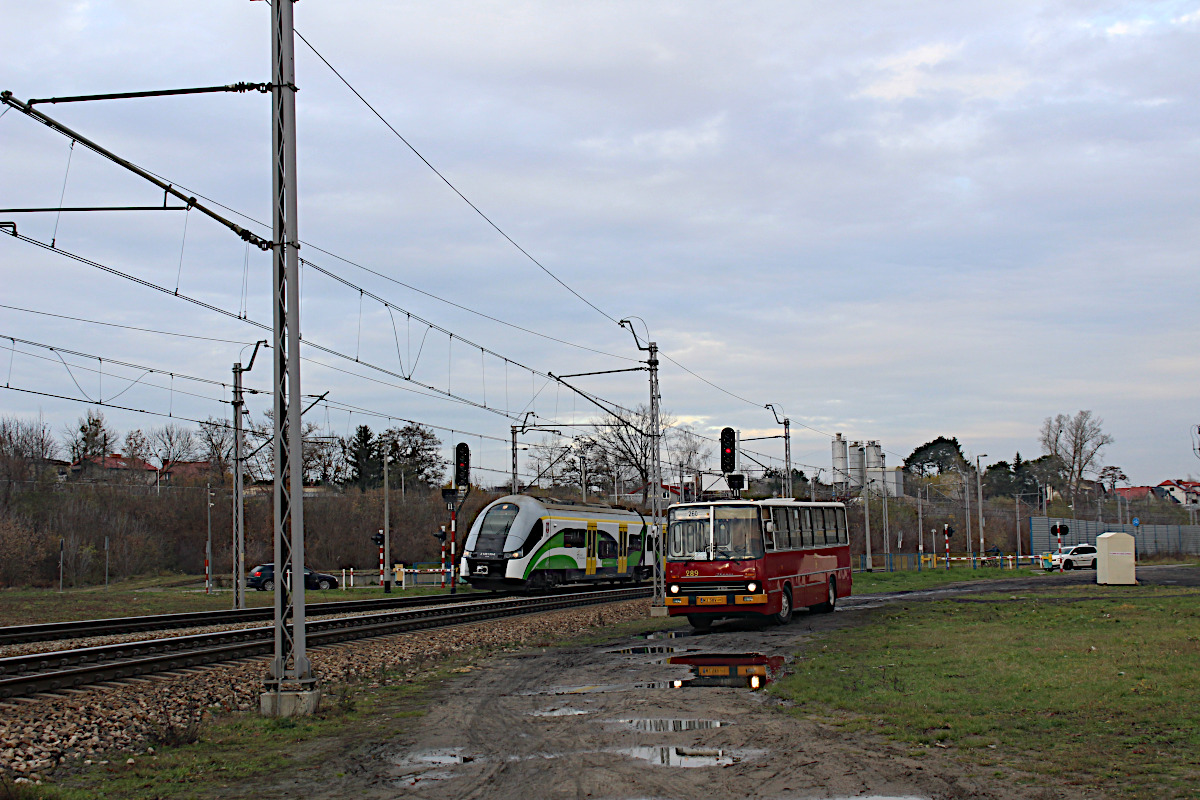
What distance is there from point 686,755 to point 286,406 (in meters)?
6.14

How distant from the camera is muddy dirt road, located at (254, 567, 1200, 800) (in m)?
7.65

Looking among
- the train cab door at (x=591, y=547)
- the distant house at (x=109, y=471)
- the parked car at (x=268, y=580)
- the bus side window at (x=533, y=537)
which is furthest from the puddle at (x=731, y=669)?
the distant house at (x=109, y=471)

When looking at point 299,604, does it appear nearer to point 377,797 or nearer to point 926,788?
point 377,797

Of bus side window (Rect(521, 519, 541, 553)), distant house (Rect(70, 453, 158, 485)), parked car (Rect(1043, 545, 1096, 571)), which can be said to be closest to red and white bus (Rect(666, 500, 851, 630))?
bus side window (Rect(521, 519, 541, 553))

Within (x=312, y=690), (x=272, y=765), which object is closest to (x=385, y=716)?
(x=312, y=690)

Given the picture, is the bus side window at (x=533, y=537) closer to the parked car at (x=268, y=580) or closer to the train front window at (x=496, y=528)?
the train front window at (x=496, y=528)

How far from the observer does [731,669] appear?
573 inches

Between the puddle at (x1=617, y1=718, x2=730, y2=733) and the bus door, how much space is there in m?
32.0

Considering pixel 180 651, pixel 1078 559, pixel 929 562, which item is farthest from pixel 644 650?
pixel 929 562

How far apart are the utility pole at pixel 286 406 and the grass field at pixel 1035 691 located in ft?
18.4

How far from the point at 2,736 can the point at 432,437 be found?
87.1 m

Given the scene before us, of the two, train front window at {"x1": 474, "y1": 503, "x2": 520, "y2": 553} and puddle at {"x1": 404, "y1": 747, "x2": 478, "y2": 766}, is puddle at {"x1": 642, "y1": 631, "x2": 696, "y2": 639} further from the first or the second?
train front window at {"x1": 474, "y1": 503, "x2": 520, "y2": 553}

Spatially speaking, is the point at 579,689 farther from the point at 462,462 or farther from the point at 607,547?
the point at 607,547

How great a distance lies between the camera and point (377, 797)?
774 centimetres
